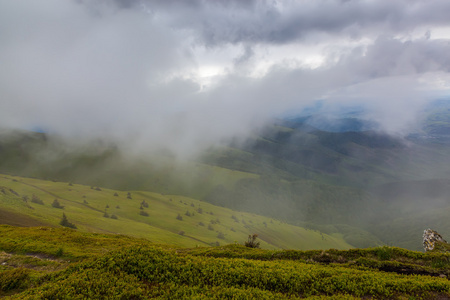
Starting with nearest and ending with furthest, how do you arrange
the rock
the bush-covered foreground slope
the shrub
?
1. the bush-covered foreground slope
2. the shrub
3. the rock

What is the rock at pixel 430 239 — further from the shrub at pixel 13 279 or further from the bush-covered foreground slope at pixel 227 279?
the shrub at pixel 13 279

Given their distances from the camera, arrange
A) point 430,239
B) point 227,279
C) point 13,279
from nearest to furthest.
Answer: point 227,279 → point 13,279 → point 430,239

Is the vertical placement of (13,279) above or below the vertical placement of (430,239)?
below

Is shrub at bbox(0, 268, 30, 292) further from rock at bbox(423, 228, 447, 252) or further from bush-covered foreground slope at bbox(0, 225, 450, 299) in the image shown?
rock at bbox(423, 228, 447, 252)

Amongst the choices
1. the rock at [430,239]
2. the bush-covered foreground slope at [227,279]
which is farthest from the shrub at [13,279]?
the rock at [430,239]

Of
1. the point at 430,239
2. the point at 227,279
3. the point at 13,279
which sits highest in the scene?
the point at 430,239

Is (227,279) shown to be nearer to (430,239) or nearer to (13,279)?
(13,279)

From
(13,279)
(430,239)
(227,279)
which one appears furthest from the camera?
(430,239)

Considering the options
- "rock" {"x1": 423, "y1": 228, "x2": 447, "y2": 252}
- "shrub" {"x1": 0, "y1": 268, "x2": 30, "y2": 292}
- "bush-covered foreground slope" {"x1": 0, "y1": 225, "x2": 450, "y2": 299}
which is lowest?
"shrub" {"x1": 0, "y1": 268, "x2": 30, "y2": 292}

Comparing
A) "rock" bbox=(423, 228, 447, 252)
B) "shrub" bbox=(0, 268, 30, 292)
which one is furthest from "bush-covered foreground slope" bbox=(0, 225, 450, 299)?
"rock" bbox=(423, 228, 447, 252)

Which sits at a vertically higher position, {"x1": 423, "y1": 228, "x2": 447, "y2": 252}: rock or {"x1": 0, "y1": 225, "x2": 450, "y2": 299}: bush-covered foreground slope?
{"x1": 423, "y1": 228, "x2": 447, "y2": 252}: rock

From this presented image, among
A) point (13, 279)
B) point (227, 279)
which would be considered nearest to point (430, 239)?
point (227, 279)

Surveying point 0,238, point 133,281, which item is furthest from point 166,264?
point 0,238

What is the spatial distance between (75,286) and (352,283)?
1823 cm
